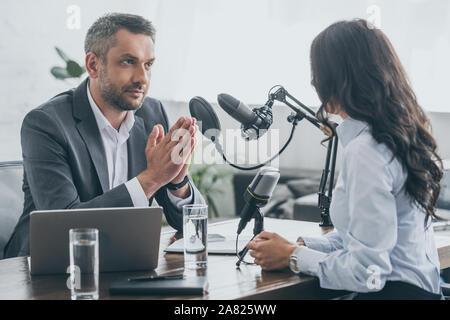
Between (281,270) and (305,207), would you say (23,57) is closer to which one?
(305,207)

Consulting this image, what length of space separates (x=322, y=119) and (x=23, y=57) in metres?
3.11

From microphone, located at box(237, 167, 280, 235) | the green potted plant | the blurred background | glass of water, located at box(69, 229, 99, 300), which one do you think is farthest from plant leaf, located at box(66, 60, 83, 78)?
glass of water, located at box(69, 229, 99, 300)

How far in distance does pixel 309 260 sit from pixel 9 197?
1258mm

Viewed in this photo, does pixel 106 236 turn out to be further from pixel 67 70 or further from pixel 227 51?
pixel 227 51

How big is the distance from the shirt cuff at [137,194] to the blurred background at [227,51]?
252cm

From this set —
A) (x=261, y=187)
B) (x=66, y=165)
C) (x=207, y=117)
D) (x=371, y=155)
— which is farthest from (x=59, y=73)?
(x=371, y=155)

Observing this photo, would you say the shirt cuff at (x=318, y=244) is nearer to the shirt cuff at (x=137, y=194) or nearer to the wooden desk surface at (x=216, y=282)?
the wooden desk surface at (x=216, y=282)

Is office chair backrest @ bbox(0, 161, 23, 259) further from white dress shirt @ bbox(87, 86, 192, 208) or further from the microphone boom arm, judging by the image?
the microphone boom arm

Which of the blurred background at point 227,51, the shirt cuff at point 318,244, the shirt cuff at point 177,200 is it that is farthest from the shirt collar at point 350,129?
the blurred background at point 227,51

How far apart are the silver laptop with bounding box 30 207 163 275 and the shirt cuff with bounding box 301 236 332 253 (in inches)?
17.1

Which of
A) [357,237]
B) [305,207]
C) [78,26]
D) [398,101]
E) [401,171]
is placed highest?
[78,26]

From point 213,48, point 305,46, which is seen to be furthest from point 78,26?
point 305,46

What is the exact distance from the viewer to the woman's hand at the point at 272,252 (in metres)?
1.46
